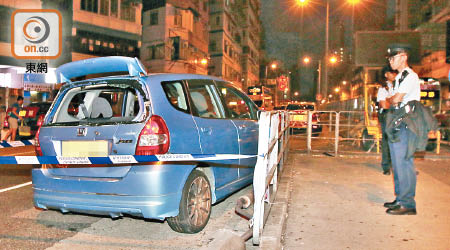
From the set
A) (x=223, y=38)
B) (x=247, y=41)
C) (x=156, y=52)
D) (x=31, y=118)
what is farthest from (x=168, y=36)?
(x=247, y=41)

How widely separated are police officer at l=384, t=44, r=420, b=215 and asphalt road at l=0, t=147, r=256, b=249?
6.62 ft

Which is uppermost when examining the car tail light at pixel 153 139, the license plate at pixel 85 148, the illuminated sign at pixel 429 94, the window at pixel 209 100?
the illuminated sign at pixel 429 94

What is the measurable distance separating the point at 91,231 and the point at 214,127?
183 centimetres

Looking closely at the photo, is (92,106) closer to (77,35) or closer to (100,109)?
(100,109)

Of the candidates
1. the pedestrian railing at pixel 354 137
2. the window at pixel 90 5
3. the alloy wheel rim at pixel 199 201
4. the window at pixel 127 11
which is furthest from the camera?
the window at pixel 127 11

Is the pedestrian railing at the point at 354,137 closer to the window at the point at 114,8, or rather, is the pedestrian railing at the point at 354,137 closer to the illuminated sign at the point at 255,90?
the illuminated sign at the point at 255,90

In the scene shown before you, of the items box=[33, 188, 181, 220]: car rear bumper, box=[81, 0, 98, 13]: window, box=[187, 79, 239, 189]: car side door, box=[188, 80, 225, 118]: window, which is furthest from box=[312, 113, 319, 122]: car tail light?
box=[81, 0, 98, 13]: window

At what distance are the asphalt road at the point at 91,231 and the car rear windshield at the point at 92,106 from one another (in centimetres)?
124

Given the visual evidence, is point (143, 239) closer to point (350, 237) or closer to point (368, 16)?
point (350, 237)

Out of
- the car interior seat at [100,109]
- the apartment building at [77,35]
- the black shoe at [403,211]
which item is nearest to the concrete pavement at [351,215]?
the black shoe at [403,211]

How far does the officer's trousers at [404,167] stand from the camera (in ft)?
15.4

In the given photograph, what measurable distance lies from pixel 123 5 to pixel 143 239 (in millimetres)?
31673

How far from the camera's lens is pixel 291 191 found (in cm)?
614

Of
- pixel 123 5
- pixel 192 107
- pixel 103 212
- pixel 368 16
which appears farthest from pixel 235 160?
pixel 368 16
